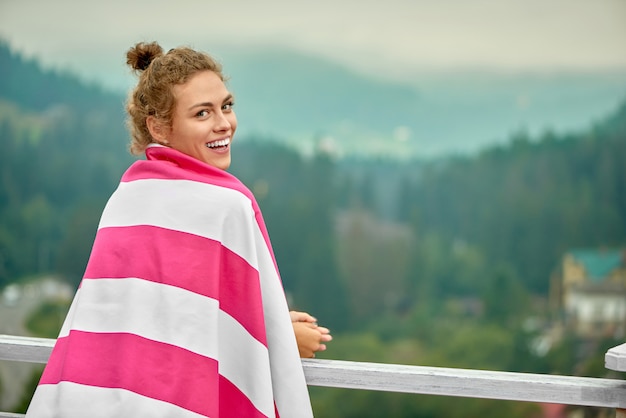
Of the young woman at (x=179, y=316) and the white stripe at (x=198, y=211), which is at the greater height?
the white stripe at (x=198, y=211)

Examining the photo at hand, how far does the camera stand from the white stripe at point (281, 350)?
4.48ft

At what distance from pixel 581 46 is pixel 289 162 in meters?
4.78

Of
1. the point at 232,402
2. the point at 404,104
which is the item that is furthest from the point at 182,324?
the point at 404,104

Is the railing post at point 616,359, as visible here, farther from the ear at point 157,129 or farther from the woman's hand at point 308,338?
the ear at point 157,129

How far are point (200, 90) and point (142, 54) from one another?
15cm

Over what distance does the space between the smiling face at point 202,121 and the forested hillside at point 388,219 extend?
1080 centimetres

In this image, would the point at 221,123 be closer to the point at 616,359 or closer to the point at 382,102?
the point at 616,359

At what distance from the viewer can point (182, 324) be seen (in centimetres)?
135

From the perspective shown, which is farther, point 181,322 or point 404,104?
point 404,104

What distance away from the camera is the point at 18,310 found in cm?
1241

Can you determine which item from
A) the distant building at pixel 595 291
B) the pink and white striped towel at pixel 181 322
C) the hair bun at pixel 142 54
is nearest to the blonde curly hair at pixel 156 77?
the hair bun at pixel 142 54

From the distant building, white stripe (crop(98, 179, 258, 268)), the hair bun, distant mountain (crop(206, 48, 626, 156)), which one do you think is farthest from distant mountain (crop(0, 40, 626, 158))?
white stripe (crop(98, 179, 258, 268))

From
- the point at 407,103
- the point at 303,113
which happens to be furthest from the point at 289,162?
the point at 407,103

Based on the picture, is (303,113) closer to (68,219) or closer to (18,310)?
(68,219)
